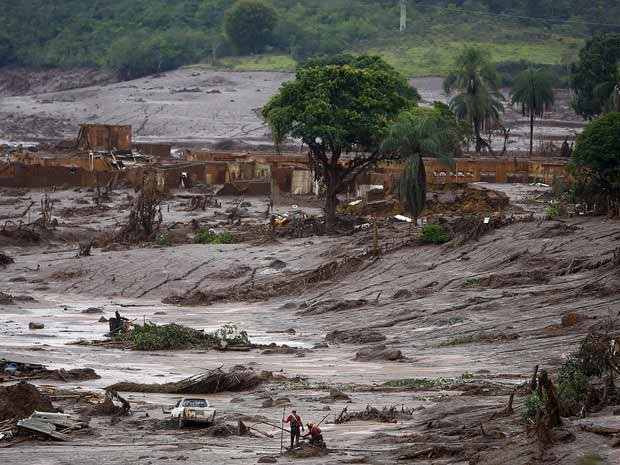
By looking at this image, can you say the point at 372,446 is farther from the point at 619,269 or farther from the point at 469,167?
the point at 469,167

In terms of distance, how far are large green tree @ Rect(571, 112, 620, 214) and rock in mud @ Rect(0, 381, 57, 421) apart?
24.3 metres

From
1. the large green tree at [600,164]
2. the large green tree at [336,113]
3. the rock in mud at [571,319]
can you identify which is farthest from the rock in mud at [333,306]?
the large green tree at [336,113]

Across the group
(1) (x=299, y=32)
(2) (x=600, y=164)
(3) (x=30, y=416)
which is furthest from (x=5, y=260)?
(1) (x=299, y=32)

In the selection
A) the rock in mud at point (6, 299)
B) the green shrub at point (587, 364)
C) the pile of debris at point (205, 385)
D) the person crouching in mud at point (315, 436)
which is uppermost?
the green shrub at point (587, 364)

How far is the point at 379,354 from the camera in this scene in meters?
27.3

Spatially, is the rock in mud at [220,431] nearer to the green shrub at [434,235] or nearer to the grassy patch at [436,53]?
the green shrub at [434,235]

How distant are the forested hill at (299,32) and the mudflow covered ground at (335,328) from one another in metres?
76.6

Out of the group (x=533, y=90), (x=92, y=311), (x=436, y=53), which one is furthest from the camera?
(x=436, y=53)

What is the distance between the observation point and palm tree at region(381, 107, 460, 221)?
1758 inches

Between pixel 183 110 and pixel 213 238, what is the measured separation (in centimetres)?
6533

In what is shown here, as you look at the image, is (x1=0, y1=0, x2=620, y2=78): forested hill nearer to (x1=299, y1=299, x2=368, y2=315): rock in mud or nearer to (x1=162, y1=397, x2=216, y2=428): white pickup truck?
(x1=299, y1=299, x2=368, y2=315): rock in mud

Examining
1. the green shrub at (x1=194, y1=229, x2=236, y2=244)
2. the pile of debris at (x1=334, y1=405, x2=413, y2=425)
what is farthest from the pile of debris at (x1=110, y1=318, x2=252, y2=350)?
the green shrub at (x1=194, y1=229, x2=236, y2=244)

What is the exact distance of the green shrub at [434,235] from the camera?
133 feet

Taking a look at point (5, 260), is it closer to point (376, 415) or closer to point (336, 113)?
point (336, 113)
